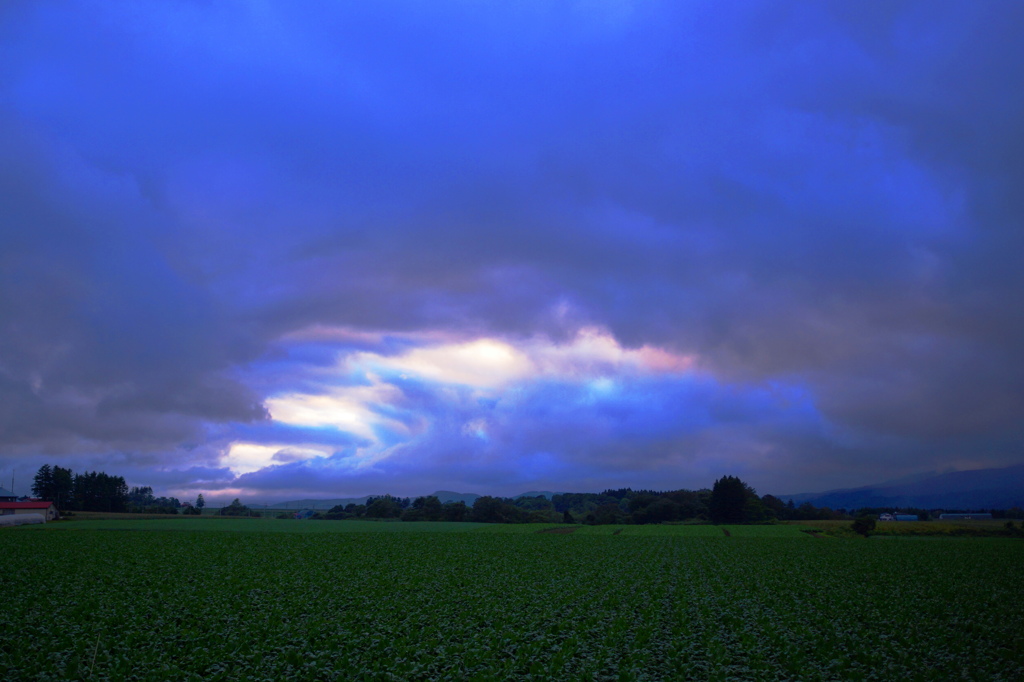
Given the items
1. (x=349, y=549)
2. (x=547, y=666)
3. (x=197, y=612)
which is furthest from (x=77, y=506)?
(x=547, y=666)

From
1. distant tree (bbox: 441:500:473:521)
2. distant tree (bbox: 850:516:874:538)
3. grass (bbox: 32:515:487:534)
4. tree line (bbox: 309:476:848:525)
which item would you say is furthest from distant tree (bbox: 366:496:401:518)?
distant tree (bbox: 850:516:874:538)

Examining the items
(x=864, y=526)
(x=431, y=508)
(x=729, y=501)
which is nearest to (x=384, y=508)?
(x=431, y=508)

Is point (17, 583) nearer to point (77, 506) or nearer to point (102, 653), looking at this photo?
point (102, 653)

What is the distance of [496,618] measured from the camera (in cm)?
2225

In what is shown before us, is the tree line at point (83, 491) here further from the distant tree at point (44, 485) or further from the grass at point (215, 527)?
the grass at point (215, 527)

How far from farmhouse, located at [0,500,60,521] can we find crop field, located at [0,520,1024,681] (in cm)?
7762

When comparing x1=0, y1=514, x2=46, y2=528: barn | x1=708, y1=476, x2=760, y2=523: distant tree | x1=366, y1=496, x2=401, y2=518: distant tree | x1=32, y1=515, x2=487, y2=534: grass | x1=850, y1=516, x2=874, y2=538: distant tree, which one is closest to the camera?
x1=850, y1=516, x2=874, y2=538: distant tree

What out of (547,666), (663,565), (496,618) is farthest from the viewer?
(663,565)

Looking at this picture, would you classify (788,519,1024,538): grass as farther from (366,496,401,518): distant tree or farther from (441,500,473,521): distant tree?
(366,496,401,518): distant tree

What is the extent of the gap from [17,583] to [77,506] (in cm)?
14195

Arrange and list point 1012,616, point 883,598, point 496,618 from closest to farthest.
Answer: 1. point 496,618
2. point 1012,616
3. point 883,598

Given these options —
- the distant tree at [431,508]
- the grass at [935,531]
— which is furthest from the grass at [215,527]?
the grass at [935,531]

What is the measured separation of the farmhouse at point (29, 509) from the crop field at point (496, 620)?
7762cm

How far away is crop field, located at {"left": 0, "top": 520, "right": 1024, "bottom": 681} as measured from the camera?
1596cm
